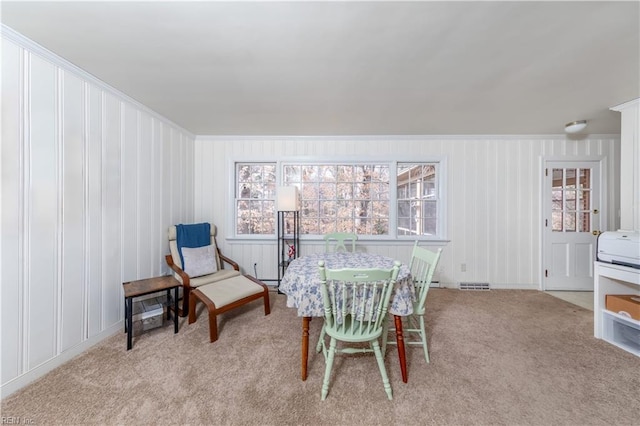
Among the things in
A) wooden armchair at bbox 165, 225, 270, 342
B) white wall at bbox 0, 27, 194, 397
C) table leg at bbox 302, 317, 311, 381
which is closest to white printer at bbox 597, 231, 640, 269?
table leg at bbox 302, 317, 311, 381

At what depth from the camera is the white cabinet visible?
1.91 metres

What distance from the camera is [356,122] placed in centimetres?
283

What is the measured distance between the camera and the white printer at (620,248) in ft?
6.12

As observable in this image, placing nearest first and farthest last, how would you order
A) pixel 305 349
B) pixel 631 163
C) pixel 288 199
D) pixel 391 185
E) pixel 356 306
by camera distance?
pixel 356 306 < pixel 305 349 < pixel 631 163 < pixel 288 199 < pixel 391 185

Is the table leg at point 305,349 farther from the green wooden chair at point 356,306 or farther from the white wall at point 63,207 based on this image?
the white wall at point 63,207

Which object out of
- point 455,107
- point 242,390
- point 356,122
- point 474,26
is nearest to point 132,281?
point 242,390

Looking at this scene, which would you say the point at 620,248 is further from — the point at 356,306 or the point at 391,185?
the point at 356,306

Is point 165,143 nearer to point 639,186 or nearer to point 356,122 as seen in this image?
point 356,122

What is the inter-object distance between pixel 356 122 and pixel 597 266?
289 cm

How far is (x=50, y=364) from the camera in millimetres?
1629

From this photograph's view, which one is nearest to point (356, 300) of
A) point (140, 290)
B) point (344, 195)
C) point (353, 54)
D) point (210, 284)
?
point (353, 54)

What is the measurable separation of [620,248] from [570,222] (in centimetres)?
169

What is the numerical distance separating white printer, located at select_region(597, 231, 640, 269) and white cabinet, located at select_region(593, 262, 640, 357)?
0.18ft

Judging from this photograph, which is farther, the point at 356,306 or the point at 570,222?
the point at 570,222
